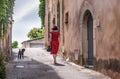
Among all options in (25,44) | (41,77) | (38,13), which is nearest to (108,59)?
(41,77)

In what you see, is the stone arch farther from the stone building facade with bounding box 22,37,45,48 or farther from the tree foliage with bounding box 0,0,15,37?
the stone building facade with bounding box 22,37,45,48

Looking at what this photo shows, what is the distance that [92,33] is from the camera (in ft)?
44.9

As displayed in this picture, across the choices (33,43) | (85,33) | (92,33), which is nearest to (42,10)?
(33,43)

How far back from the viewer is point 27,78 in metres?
10.2

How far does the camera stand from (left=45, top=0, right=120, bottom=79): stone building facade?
1030cm

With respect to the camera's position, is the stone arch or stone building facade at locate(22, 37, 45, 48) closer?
the stone arch

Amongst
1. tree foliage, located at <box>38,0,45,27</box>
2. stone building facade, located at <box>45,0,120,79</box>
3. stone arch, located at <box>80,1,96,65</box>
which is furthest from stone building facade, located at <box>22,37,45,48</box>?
stone arch, located at <box>80,1,96,65</box>

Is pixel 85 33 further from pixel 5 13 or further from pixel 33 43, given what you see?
pixel 33 43

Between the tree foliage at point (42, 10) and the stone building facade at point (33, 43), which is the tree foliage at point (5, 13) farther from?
the stone building facade at point (33, 43)

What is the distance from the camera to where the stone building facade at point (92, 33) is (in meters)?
10.3

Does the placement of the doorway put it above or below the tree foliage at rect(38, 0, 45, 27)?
below

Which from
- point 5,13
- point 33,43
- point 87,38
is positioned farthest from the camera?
point 33,43

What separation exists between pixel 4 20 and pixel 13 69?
67.9 inches

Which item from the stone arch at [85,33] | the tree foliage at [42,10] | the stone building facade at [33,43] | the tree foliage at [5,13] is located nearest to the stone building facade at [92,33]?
the stone arch at [85,33]
